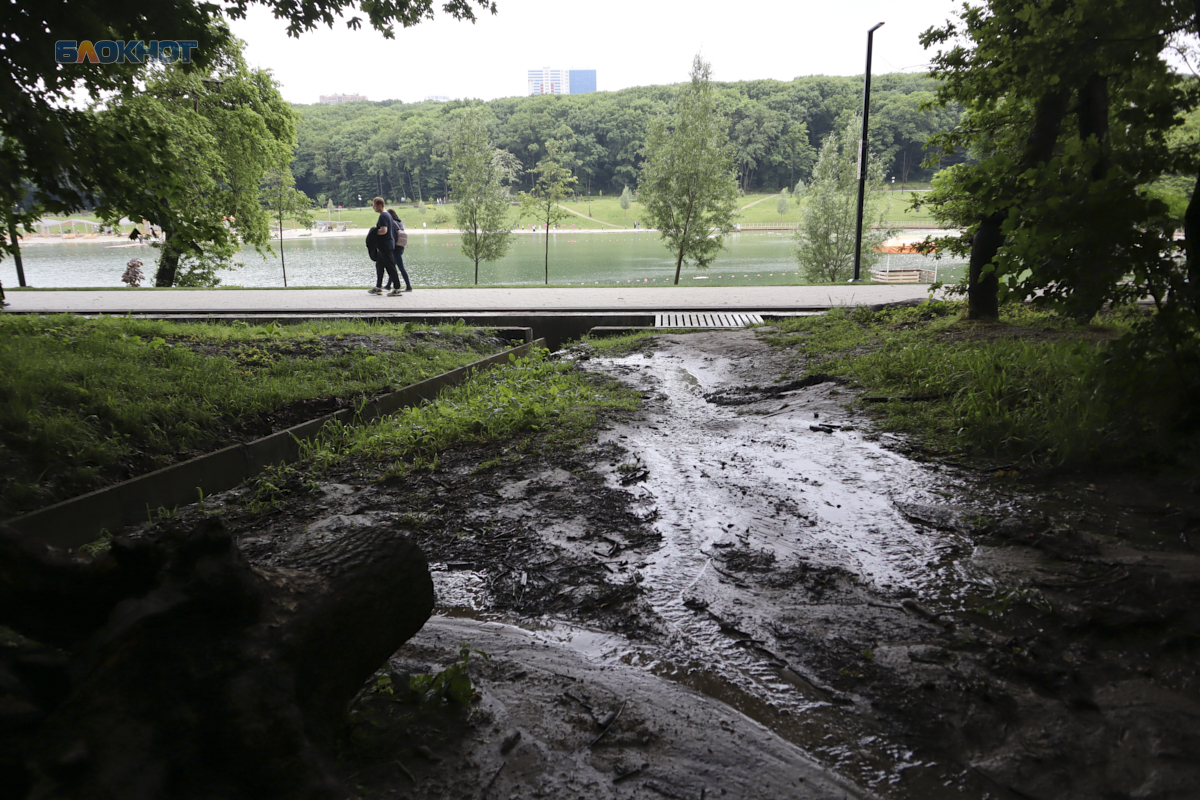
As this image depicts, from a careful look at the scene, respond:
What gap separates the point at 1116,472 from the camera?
427cm

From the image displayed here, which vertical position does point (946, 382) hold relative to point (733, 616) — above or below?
above

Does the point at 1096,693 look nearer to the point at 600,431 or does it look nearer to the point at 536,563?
the point at 536,563

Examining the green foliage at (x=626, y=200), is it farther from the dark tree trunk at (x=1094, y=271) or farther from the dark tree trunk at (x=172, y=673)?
the dark tree trunk at (x=172, y=673)

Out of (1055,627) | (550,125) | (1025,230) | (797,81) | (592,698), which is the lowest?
(592,698)

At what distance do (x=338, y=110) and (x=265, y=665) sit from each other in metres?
146

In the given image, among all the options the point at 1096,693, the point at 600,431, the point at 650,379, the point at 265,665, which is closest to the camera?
the point at 265,665

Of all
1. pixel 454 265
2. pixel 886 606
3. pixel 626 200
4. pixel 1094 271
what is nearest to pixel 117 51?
pixel 886 606

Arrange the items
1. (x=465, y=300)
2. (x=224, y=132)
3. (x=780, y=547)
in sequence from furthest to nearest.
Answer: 1. (x=224, y=132)
2. (x=465, y=300)
3. (x=780, y=547)

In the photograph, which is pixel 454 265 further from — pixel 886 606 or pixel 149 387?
pixel 886 606

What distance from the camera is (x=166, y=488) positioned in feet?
15.4

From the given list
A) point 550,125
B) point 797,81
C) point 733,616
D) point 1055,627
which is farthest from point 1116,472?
point 797,81

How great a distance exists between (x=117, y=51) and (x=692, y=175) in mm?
25918

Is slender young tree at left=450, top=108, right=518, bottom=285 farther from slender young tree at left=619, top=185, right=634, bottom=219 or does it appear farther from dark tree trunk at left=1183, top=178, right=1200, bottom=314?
slender young tree at left=619, top=185, right=634, bottom=219

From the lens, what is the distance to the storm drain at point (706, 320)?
1172 cm
